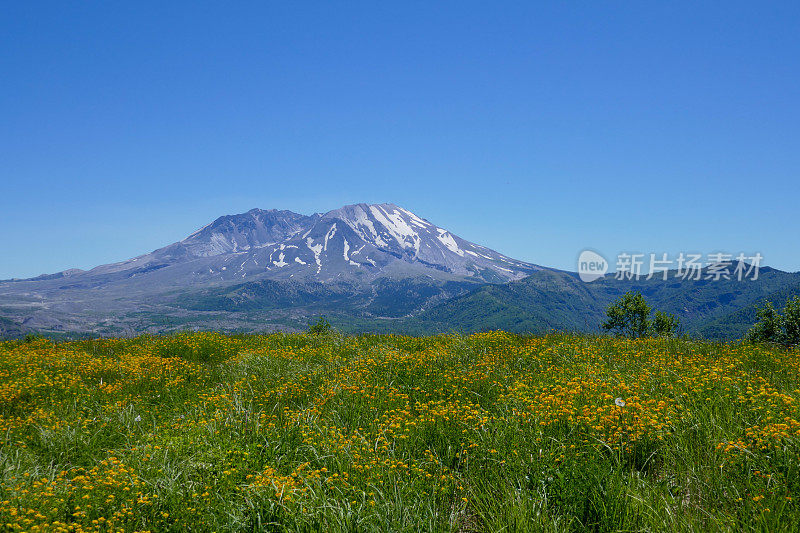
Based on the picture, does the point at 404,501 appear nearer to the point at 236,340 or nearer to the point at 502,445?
the point at 502,445

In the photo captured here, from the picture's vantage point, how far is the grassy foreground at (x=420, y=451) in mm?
4445

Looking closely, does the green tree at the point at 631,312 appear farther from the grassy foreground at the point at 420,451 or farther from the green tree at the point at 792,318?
the grassy foreground at the point at 420,451

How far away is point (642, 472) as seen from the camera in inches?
211

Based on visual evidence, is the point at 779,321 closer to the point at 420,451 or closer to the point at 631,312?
the point at 631,312

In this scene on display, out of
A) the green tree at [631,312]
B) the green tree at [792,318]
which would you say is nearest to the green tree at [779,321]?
the green tree at [792,318]

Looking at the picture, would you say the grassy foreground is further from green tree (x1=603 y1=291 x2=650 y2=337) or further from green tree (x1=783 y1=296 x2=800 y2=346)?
green tree (x1=603 y1=291 x2=650 y2=337)

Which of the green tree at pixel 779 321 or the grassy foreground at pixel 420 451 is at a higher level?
the green tree at pixel 779 321

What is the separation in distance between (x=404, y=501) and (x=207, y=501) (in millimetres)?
2137

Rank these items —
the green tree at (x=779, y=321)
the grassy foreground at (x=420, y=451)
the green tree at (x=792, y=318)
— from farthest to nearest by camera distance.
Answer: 1. the green tree at (x=779, y=321)
2. the green tree at (x=792, y=318)
3. the grassy foreground at (x=420, y=451)

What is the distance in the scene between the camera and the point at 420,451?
6172mm

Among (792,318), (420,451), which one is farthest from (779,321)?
(420,451)

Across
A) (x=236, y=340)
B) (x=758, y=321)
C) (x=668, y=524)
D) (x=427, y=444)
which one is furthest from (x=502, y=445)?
(x=758, y=321)

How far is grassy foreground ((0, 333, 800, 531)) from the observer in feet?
14.6

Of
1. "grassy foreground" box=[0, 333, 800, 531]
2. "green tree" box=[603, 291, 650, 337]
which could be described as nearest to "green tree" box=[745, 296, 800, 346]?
"green tree" box=[603, 291, 650, 337]
